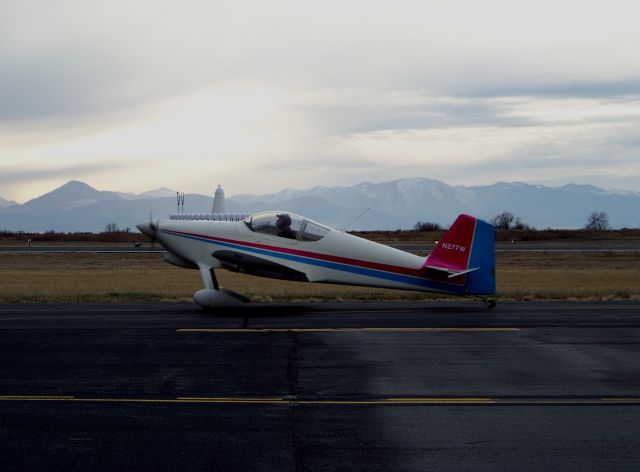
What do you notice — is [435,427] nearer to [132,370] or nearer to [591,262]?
[132,370]

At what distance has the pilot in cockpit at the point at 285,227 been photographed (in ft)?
64.2

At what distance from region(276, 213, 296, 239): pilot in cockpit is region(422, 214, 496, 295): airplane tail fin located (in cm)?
338

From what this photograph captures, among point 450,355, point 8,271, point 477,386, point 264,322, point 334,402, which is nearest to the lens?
point 334,402

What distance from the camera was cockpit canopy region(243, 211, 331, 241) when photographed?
64.2 ft

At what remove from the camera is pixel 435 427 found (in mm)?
8297

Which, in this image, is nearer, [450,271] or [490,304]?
[450,271]

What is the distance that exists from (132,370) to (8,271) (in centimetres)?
3137

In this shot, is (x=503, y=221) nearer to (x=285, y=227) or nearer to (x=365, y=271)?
(x=365, y=271)

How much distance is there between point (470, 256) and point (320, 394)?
1038 cm

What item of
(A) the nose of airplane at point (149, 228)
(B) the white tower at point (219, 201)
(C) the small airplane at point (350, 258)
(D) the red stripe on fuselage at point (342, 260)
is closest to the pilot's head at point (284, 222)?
(C) the small airplane at point (350, 258)

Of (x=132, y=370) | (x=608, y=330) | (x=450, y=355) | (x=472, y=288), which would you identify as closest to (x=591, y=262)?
(x=472, y=288)

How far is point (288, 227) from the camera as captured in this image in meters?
19.7

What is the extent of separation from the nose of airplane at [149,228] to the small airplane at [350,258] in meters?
1.97

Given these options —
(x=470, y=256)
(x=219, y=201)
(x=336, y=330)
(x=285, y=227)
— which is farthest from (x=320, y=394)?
(x=219, y=201)
